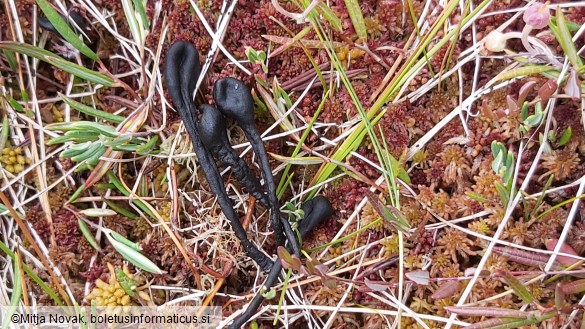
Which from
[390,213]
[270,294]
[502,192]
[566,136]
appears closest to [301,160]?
[390,213]

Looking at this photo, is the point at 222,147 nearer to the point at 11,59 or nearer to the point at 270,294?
the point at 270,294

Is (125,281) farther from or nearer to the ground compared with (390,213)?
nearer to the ground

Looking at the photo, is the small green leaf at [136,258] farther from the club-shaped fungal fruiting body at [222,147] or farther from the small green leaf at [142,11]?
the small green leaf at [142,11]

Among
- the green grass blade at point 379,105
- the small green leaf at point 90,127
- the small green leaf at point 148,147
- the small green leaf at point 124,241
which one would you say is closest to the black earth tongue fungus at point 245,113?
the green grass blade at point 379,105

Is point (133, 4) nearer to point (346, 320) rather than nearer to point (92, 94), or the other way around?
point (92, 94)

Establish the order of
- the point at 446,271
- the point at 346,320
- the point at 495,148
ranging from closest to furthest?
the point at 495,148 < the point at 446,271 < the point at 346,320

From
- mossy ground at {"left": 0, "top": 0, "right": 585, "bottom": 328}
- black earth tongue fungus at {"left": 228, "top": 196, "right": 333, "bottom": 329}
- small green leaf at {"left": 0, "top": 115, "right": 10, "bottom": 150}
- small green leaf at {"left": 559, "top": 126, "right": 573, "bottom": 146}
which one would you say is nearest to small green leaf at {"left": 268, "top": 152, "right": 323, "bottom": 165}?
mossy ground at {"left": 0, "top": 0, "right": 585, "bottom": 328}

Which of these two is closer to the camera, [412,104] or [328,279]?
[328,279]

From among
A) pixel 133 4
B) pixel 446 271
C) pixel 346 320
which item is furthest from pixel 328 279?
pixel 133 4
